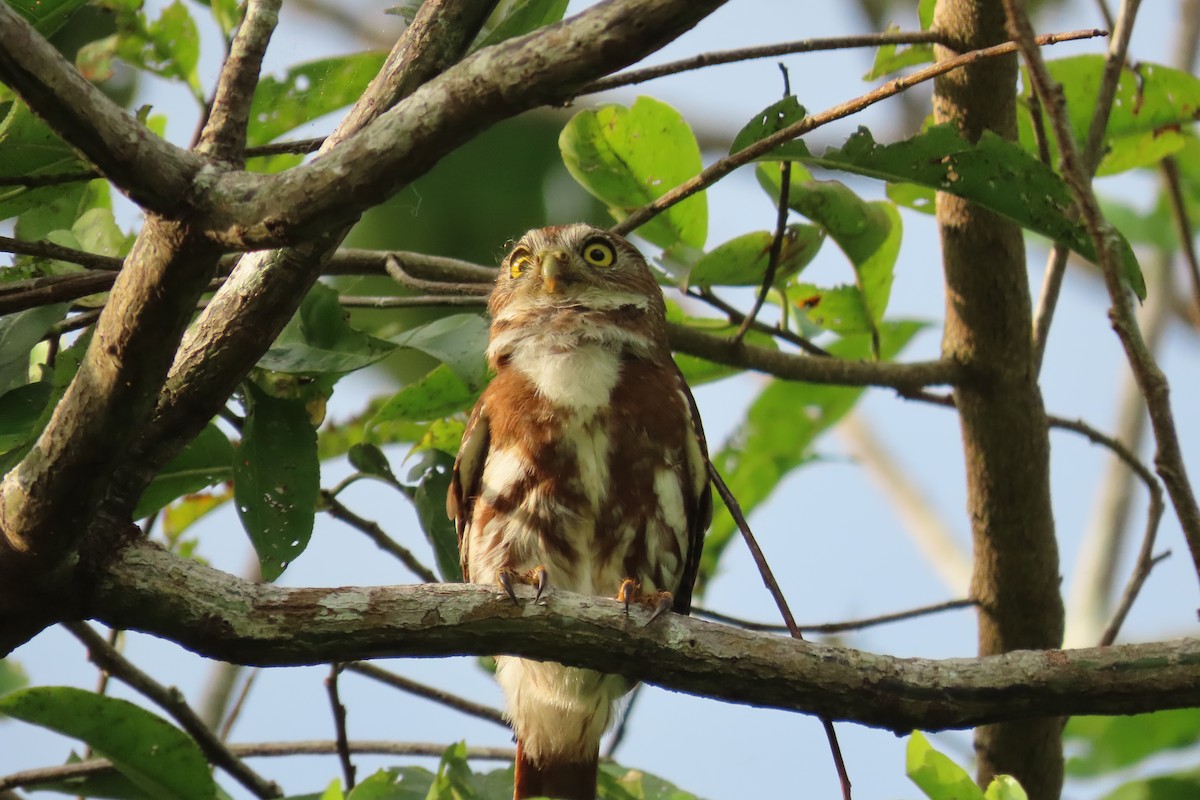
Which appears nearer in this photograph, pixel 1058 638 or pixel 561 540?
pixel 561 540

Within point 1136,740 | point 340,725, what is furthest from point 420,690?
point 1136,740

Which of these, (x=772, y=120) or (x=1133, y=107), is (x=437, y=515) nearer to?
(x=772, y=120)

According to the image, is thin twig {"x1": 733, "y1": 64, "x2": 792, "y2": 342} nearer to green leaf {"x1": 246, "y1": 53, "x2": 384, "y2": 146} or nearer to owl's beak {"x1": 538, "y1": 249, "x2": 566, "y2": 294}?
owl's beak {"x1": 538, "y1": 249, "x2": 566, "y2": 294}

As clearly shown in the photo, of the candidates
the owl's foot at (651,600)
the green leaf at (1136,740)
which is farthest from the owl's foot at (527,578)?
the green leaf at (1136,740)

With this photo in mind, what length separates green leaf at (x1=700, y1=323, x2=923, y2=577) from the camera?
15.9 feet

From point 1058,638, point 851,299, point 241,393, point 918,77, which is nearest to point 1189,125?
point 851,299

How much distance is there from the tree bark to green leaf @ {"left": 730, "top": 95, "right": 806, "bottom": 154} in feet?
3.00

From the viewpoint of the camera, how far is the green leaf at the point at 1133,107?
161 inches

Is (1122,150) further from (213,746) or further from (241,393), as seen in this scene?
(213,746)

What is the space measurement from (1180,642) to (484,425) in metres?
2.02

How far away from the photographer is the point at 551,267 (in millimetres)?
4547

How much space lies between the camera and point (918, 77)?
2633mm

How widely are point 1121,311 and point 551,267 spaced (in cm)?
238

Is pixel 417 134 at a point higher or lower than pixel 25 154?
lower
